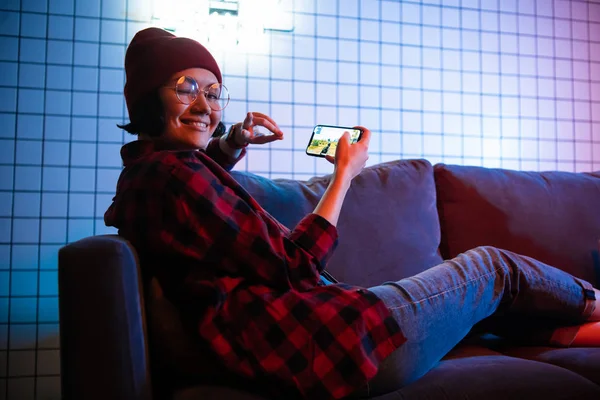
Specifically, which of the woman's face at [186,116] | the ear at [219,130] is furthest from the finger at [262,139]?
the woman's face at [186,116]

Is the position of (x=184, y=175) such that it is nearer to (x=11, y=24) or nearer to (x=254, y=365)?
(x=254, y=365)

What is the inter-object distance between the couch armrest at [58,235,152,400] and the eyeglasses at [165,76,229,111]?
1.40 feet

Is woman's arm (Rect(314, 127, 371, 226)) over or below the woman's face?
below

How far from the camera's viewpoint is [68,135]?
6.22ft

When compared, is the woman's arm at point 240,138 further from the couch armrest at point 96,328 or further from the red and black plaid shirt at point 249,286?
the couch armrest at point 96,328

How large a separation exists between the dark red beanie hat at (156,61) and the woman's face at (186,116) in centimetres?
2

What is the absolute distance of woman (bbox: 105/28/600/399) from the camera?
2.80ft

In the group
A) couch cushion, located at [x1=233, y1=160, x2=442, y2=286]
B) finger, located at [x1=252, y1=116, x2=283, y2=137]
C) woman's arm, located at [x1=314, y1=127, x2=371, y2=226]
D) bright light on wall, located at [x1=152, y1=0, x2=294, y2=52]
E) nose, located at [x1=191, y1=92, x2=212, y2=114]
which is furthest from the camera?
bright light on wall, located at [x1=152, y1=0, x2=294, y2=52]

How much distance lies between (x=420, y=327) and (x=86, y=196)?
4.60 ft

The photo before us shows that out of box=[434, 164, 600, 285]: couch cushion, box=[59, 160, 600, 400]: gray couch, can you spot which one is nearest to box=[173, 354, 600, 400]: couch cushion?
box=[59, 160, 600, 400]: gray couch

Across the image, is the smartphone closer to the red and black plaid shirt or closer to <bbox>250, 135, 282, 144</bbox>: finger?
<bbox>250, 135, 282, 144</bbox>: finger

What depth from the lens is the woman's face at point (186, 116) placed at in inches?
42.8

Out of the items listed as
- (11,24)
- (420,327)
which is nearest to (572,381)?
(420,327)

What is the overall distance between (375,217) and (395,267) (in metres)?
0.16
